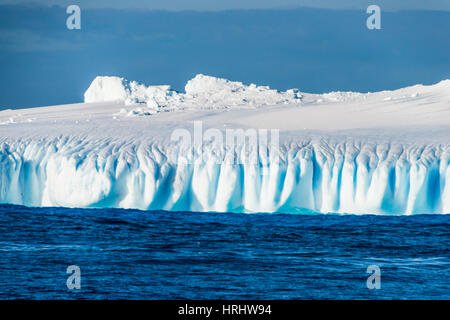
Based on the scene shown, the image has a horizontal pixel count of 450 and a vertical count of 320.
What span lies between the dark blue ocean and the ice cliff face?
570 mm

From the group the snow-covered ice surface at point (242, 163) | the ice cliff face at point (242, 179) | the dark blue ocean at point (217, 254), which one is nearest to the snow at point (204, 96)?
the snow-covered ice surface at point (242, 163)

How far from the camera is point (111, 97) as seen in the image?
28.2m

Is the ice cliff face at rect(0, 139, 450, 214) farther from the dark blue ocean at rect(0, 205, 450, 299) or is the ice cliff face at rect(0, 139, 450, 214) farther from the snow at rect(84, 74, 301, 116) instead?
the snow at rect(84, 74, 301, 116)

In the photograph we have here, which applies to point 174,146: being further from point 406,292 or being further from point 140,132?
point 406,292

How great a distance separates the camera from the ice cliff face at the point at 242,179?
707 inches

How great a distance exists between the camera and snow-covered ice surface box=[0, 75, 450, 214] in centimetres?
1809

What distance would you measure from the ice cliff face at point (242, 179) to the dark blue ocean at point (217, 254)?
0.57m

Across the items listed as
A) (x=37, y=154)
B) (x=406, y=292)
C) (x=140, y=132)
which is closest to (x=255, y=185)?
(x=140, y=132)

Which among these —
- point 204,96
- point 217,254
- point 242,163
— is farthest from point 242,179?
point 204,96

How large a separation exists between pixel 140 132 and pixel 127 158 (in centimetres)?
183

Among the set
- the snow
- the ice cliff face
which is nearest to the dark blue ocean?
the ice cliff face

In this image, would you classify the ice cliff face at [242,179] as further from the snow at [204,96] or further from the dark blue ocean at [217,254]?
the snow at [204,96]

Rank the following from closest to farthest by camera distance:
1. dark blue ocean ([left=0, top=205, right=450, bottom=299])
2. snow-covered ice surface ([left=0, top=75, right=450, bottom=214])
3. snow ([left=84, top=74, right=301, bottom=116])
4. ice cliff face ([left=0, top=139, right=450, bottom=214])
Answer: dark blue ocean ([left=0, top=205, right=450, bottom=299]) < ice cliff face ([left=0, top=139, right=450, bottom=214]) < snow-covered ice surface ([left=0, top=75, right=450, bottom=214]) < snow ([left=84, top=74, right=301, bottom=116])

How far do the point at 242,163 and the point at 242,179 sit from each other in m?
0.34
